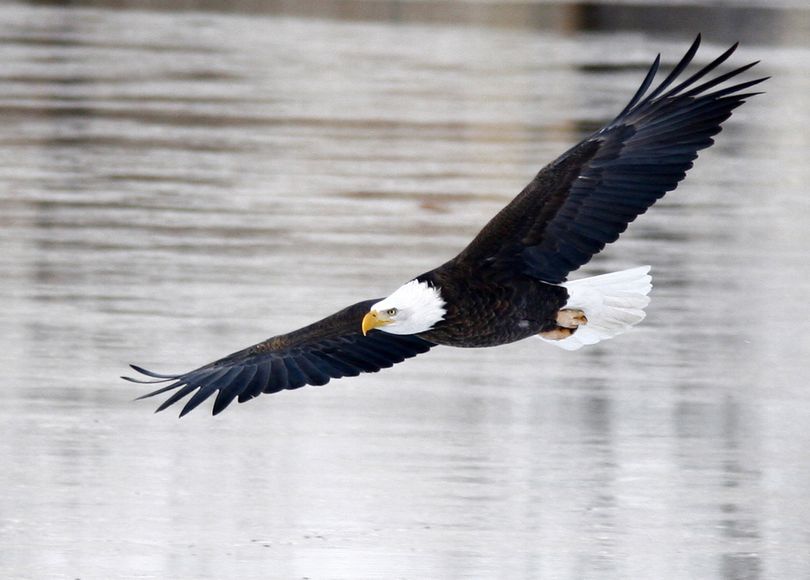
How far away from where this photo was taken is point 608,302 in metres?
5.87

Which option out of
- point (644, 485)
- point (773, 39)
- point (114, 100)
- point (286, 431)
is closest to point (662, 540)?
point (644, 485)

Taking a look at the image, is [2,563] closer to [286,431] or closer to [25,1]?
[286,431]

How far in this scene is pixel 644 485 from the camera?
5.70 metres

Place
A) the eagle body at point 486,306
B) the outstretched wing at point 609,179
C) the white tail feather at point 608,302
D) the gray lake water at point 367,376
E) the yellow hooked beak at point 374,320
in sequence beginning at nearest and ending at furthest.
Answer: the gray lake water at point 367,376
the yellow hooked beak at point 374,320
the eagle body at point 486,306
the outstretched wing at point 609,179
the white tail feather at point 608,302

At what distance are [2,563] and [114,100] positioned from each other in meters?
10.2

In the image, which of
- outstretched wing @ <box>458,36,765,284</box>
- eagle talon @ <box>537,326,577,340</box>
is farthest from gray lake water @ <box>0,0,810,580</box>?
outstretched wing @ <box>458,36,765,284</box>

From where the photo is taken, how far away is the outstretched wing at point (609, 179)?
5.64 metres

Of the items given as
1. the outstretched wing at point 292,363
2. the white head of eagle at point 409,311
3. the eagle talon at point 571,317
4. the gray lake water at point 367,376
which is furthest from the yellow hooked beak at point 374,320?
the eagle talon at point 571,317

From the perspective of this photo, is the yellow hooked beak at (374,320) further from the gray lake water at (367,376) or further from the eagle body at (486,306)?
the gray lake water at (367,376)

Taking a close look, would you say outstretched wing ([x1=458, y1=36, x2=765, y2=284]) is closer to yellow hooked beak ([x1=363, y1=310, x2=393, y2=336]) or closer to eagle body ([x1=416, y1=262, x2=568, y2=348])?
eagle body ([x1=416, y1=262, x2=568, y2=348])

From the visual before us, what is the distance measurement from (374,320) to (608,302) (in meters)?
0.95

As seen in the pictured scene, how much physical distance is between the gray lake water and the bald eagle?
1.22ft

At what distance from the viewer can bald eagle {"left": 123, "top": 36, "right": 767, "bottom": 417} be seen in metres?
5.59

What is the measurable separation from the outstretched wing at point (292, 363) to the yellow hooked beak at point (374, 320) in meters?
0.30
